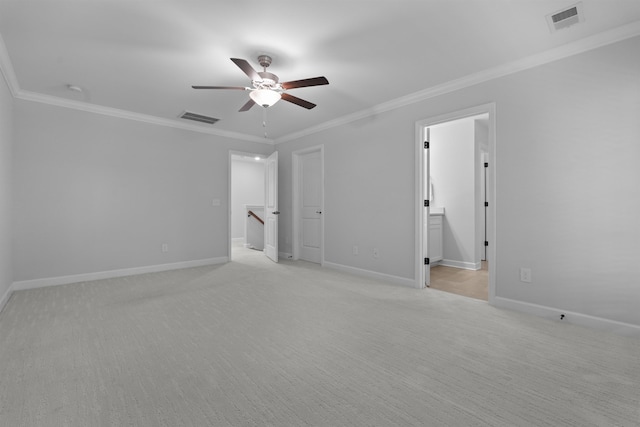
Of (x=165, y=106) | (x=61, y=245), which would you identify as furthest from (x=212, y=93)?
(x=61, y=245)

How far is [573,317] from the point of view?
8.50ft

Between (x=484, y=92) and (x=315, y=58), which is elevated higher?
(x=315, y=58)

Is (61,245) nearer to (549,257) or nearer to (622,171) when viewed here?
(549,257)

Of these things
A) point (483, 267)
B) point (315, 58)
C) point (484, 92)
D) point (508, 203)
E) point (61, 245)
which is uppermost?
point (315, 58)

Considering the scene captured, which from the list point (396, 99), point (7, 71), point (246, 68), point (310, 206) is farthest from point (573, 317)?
point (7, 71)

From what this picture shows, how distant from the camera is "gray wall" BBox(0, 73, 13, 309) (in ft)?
9.73

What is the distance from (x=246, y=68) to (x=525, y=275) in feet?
10.5

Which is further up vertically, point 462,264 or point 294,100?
point 294,100

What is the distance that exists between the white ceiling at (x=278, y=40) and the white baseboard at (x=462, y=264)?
10.1 ft

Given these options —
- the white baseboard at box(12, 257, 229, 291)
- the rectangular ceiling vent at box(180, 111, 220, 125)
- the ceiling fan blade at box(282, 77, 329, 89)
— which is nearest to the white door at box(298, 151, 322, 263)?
the white baseboard at box(12, 257, 229, 291)

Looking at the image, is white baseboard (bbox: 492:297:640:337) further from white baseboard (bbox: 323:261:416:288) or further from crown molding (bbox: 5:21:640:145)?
crown molding (bbox: 5:21:640:145)

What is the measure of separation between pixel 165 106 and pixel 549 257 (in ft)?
16.2

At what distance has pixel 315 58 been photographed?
278 centimetres

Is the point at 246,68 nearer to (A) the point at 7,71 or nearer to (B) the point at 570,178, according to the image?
(A) the point at 7,71
